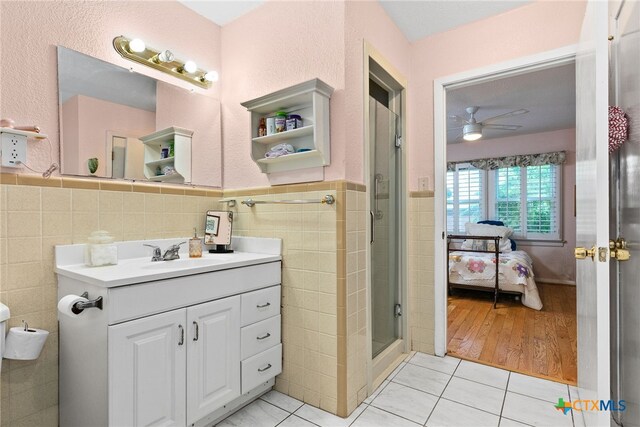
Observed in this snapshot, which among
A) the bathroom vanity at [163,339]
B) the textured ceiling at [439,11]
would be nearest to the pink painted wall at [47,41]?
the bathroom vanity at [163,339]

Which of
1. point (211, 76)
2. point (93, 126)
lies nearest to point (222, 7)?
point (211, 76)

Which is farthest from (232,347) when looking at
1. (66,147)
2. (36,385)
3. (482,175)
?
(482,175)

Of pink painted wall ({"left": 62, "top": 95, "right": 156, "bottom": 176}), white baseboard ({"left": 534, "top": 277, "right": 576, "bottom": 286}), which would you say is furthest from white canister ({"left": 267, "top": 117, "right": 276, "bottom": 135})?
white baseboard ({"left": 534, "top": 277, "right": 576, "bottom": 286})

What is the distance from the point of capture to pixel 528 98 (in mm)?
3746

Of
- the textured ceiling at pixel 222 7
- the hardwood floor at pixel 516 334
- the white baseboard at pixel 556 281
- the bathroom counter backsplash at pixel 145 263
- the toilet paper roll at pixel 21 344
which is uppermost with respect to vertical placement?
the textured ceiling at pixel 222 7

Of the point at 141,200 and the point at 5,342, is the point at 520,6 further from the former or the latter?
the point at 5,342

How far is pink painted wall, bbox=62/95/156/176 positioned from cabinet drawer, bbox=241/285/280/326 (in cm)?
99

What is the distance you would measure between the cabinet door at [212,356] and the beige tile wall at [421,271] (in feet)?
4.63

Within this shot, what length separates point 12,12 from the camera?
138 centimetres

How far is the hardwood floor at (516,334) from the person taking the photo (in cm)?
220

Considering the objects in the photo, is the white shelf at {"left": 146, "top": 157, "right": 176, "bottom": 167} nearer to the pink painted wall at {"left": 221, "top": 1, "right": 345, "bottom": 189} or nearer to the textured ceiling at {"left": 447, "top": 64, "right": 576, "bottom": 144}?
the pink painted wall at {"left": 221, "top": 1, "right": 345, "bottom": 189}

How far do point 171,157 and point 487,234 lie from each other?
478 centimetres

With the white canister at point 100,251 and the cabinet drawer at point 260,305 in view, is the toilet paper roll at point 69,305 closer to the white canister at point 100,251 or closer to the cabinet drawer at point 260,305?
Result: the white canister at point 100,251

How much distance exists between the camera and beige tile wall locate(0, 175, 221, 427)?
4.38 ft
